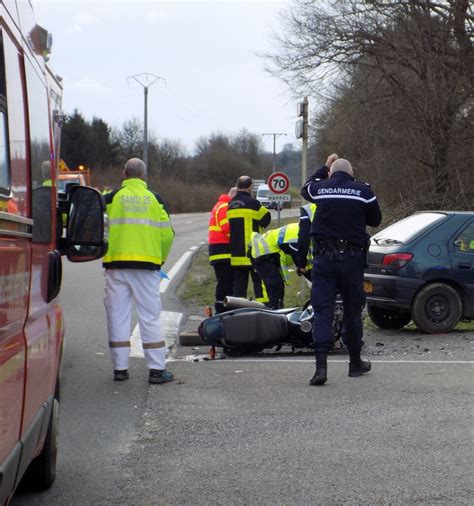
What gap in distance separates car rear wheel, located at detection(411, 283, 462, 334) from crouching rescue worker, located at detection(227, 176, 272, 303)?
1861 millimetres

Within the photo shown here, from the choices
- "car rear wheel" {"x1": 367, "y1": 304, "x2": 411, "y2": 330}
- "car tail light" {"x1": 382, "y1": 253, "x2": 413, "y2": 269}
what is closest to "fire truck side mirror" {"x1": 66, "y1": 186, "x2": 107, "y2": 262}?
"car tail light" {"x1": 382, "y1": 253, "x2": 413, "y2": 269}

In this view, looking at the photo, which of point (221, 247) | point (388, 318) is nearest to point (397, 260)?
point (388, 318)

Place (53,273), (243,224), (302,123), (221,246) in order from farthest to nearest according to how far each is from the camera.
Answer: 1. (302,123)
2. (221,246)
3. (243,224)
4. (53,273)

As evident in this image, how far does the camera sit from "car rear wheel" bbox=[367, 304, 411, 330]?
11.6m

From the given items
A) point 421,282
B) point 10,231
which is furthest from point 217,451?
point 421,282

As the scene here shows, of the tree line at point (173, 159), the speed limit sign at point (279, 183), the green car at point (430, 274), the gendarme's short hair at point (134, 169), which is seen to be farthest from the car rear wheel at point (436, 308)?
the tree line at point (173, 159)

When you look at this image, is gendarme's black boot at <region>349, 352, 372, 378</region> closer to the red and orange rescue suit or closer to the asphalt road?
the asphalt road

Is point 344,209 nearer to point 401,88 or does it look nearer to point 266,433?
point 266,433

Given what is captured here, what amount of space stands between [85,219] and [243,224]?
657cm

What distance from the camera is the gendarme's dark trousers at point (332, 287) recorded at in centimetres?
770

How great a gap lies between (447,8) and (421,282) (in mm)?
13637

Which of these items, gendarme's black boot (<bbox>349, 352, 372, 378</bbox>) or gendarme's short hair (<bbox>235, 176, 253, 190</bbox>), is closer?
gendarme's black boot (<bbox>349, 352, 372, 378</bbox>)

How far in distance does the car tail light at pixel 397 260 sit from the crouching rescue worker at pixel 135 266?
3.86 metres

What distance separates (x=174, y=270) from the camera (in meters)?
19.8
